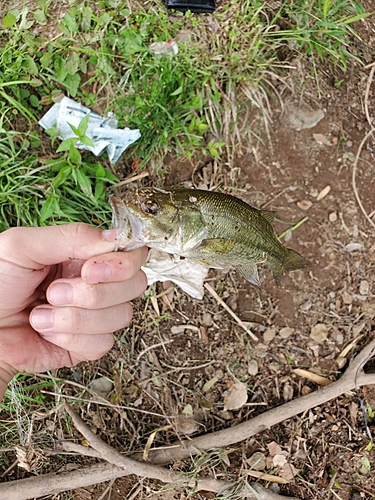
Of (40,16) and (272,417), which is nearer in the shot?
(40,16)

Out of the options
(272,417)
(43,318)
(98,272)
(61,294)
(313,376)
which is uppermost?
(98,272)

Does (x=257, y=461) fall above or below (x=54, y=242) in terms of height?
below

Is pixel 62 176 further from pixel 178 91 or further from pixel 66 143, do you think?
pixel 178 91

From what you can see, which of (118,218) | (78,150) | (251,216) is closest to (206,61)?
(78,150)

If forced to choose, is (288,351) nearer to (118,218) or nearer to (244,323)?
(244,323)

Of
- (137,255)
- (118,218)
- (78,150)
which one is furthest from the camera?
(78,150)

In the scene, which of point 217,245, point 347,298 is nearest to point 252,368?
point 347,298

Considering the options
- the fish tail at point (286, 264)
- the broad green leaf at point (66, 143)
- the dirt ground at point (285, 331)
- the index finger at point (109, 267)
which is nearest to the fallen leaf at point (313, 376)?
the dirt ground at point (285, 331)

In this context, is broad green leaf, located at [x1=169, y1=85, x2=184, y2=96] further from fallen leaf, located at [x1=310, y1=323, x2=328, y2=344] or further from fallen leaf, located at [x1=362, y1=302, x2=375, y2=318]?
fallen leaf, located at [x1=362, y1=302, x2=375, y2=318]

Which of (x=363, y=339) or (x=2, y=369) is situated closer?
(x=2, y=369)
